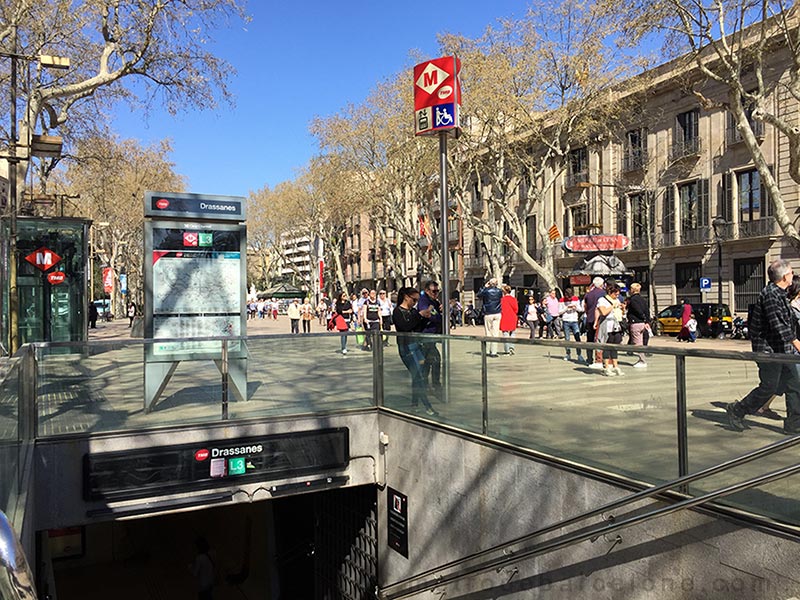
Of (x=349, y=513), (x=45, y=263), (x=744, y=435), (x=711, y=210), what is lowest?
(x=349, y=513)

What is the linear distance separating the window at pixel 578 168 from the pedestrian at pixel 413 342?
34.2m

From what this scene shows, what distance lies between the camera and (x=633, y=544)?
525 centimetres

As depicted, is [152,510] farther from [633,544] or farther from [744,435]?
[744,435]

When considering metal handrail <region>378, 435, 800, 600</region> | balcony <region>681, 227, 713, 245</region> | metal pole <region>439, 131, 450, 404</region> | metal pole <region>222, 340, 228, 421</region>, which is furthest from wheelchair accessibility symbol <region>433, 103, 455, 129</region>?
balcony <region>681, 227, 713, 245</region>

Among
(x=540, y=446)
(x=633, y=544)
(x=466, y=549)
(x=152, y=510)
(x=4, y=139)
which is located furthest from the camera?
(x=4, y=139)

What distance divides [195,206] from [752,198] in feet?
95.5

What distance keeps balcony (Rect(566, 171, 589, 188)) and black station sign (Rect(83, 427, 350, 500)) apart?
1397 inches

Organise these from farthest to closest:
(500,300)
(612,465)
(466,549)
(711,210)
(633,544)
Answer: (711,210) → (500,300) → (466,549) → (612,465) → (633,544)

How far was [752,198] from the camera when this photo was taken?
3150cm

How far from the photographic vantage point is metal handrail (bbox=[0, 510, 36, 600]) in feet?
5.21

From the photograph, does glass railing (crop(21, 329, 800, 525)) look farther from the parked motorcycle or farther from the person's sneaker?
the parked motorcycle

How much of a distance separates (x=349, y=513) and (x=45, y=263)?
33.9ft

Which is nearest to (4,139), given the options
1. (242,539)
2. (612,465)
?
(242,539)

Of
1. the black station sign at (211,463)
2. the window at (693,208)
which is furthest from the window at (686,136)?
the black station sign at (211,463)
